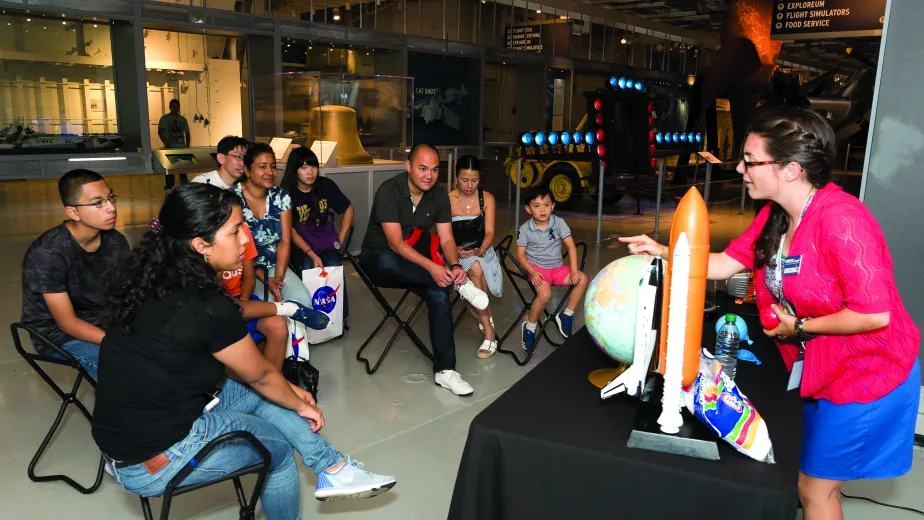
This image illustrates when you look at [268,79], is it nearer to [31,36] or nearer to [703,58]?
[31,36]

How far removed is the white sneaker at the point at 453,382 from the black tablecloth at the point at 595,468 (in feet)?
6.68

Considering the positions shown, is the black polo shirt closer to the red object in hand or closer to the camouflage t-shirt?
the camouflage t-shirt

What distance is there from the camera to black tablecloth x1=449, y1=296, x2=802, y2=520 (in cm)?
147

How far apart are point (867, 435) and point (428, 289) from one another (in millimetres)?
2583

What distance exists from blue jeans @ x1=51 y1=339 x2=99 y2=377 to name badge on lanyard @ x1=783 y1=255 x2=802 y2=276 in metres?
2.74

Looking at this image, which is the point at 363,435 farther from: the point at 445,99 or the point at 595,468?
the point at 445,99

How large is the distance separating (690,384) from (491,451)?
50cm

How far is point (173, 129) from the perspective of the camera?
1106 cm

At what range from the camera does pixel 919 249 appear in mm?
3164

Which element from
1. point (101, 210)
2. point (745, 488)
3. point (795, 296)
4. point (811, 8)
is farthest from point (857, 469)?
point (811, 8)

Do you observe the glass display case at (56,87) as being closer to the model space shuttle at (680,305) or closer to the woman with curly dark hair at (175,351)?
the woman with curly dark hair at (175,351)

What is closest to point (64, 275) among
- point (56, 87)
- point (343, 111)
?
point (343, 111)

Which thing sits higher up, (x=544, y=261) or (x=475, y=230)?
(x=475, y=230)

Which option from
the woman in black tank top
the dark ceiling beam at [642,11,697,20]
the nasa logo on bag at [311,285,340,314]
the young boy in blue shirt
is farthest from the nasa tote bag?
the dark ceiling beam at [642,11,697,20]
